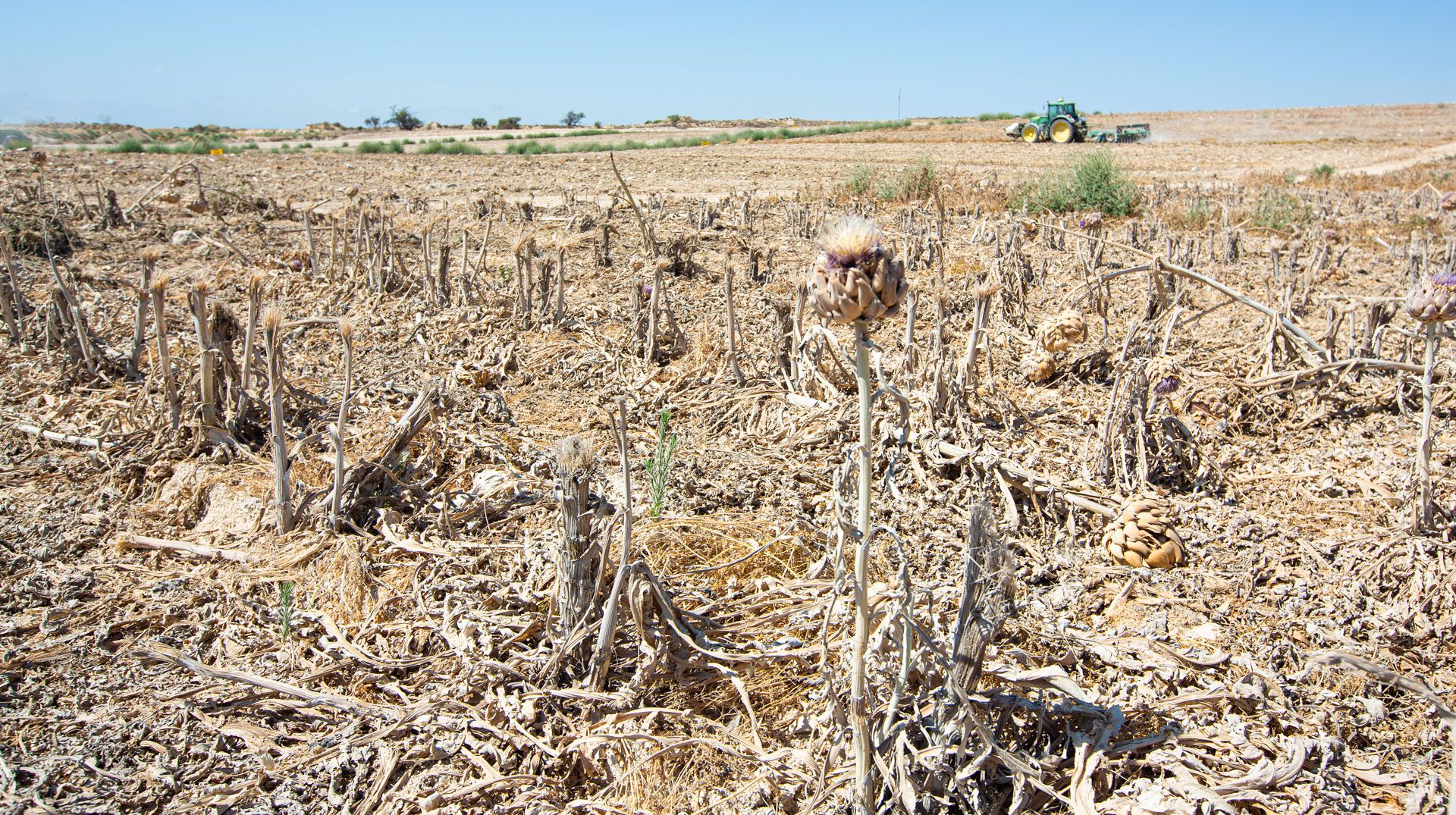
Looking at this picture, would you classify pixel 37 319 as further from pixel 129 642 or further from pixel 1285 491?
pixel 1285 491

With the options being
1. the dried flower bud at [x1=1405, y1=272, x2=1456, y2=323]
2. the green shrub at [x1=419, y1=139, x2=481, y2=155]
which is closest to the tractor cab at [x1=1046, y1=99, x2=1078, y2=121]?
the green shrub at [x1=419, y1=139, x2=481, y2=155]

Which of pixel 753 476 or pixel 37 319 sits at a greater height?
pixel 37 319

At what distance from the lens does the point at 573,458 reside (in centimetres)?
227

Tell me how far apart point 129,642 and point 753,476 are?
7.46 ft

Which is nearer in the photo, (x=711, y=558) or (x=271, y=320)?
(x=711, y=558)

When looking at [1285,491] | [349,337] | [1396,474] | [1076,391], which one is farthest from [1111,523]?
[349,337]

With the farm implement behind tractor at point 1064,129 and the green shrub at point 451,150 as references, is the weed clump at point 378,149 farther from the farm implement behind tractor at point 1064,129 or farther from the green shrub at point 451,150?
the farm implement behind tractor at point 1064,129

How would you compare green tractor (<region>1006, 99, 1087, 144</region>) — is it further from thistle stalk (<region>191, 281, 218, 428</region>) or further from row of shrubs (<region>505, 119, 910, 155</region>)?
thistle stalk (<region>191, 281, 218, 428</region>)

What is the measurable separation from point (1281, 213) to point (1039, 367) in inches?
257

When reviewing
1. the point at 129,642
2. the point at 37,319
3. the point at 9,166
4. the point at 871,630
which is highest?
the point at 9,166

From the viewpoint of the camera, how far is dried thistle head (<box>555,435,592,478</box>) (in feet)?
7.42

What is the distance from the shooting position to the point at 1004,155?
846 inches

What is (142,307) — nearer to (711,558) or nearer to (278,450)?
(278,450)

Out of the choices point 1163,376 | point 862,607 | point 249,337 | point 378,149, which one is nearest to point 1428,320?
point 1163,376
